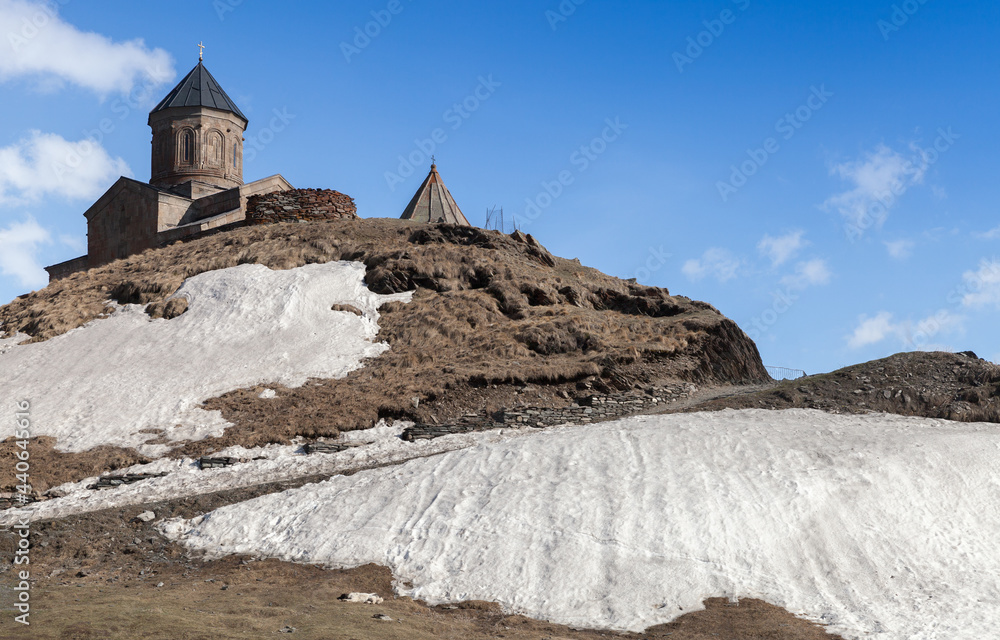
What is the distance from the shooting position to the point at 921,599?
1073 cm

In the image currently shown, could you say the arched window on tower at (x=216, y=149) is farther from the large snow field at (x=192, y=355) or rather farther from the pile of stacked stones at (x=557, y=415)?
the pile of stacked stones at (x=557, y=415)

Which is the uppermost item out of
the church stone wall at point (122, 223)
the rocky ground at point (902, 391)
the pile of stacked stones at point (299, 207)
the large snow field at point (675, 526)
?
the church stone wall at point (122, 223)

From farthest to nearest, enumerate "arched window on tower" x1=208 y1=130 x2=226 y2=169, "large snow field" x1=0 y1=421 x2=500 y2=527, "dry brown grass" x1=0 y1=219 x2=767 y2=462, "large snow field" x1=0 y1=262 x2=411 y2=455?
1. "arched window on tower" x1=208 y1=130 x2=226 y2=169
2. "dry brown grass" x1=0 y1=219 x2=767 y2=462
3. "large snow field" x1=0 y1=262 x2=411 y2=455
4. "large snow field" x1=0 y1=421 x2=500 y2=527

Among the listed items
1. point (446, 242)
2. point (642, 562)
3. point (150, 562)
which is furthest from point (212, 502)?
point (446, 242)

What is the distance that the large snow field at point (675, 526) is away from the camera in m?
10.6

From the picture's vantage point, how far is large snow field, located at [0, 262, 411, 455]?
61.1ft

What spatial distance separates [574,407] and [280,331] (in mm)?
9455

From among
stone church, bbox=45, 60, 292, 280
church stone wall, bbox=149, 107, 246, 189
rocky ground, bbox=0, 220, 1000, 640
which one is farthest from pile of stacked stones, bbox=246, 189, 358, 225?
church stone wall, bbox=149, 107, 246, 189

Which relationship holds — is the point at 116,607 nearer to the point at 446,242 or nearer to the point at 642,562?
the point at 642,562

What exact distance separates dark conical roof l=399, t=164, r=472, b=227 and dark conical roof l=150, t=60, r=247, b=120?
9972 millimetres

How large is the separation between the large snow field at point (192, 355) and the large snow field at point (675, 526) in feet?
22.0

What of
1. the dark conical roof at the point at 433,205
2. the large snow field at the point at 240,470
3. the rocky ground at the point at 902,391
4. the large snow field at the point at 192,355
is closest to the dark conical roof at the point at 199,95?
the dark conical roof at the point at 433,205

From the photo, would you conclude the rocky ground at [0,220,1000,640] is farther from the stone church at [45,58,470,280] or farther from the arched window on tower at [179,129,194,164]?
the arched window on tower at [179,129,194,164]

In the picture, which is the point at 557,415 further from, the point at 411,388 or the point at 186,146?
the point at 186,146
